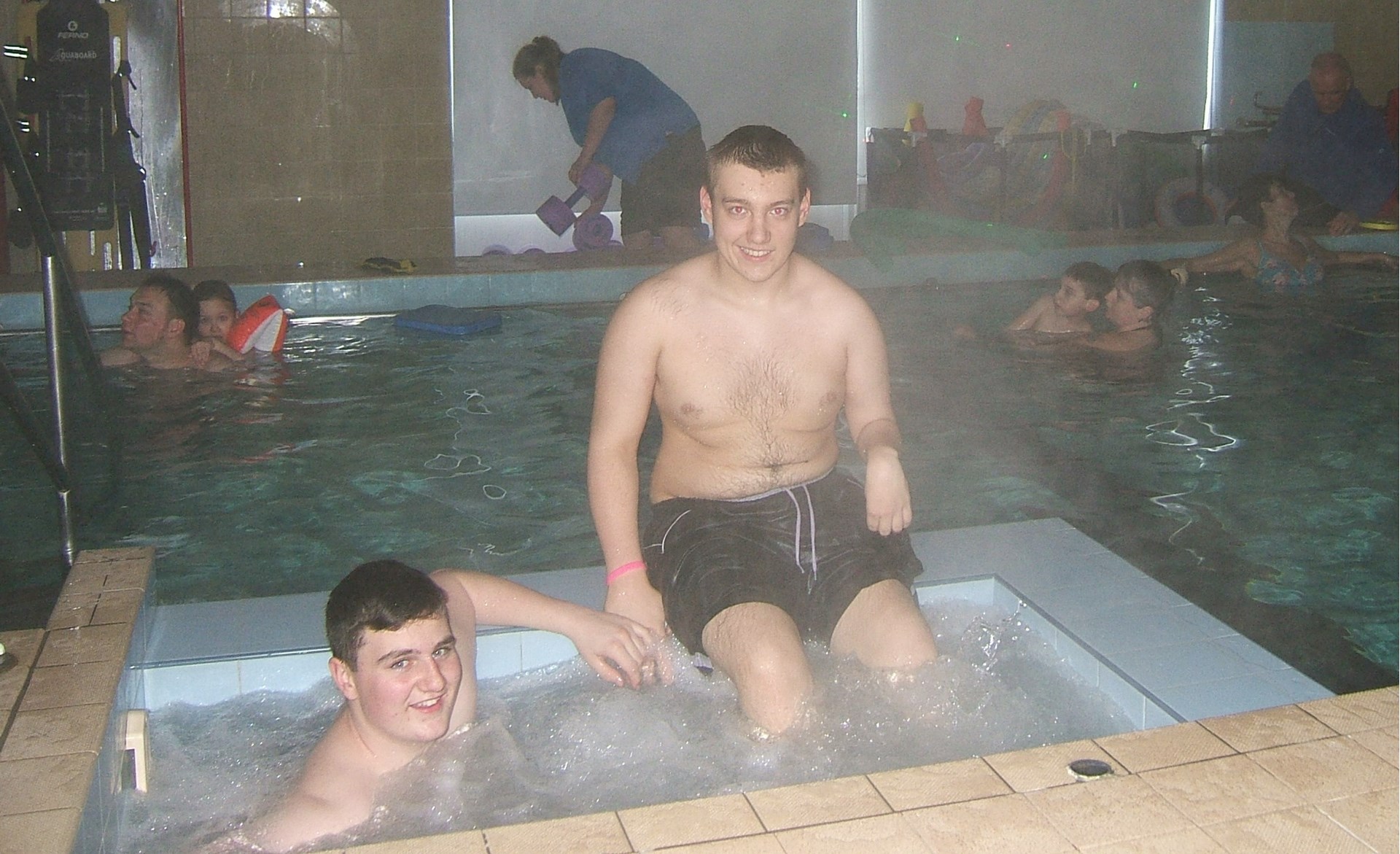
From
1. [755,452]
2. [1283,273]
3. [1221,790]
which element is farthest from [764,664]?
[1283,273]

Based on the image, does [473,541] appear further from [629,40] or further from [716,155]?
[629,40]

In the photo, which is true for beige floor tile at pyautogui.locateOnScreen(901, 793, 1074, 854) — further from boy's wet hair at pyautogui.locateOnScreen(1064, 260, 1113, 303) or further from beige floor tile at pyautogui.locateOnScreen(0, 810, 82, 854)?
boy's wet hair at pyautogui.locateOnScreen(1064, 260, 1113, 303)

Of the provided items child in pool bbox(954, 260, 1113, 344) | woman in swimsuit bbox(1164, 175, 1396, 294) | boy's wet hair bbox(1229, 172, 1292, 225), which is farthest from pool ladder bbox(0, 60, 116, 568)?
boy's wet hair bbox(1229, 172, 1292, 225)

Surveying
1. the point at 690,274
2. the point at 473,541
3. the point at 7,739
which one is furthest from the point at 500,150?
the point at 7,739

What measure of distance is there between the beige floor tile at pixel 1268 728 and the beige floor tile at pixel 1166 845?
0.98 ft

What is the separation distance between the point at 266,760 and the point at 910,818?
1.51m

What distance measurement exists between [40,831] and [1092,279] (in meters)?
5.97

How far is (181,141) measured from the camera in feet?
30.1

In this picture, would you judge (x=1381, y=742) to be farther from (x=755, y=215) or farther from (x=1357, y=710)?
(x=755, y=215)

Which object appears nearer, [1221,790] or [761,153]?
[1221,790]

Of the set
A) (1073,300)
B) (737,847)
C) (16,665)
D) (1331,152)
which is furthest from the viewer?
(1331,152)

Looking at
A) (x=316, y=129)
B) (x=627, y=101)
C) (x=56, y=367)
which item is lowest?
(x=56, y=367)

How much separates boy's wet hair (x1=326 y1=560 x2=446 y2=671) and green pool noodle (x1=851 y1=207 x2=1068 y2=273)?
6360 mm

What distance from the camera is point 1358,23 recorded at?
12.9m
